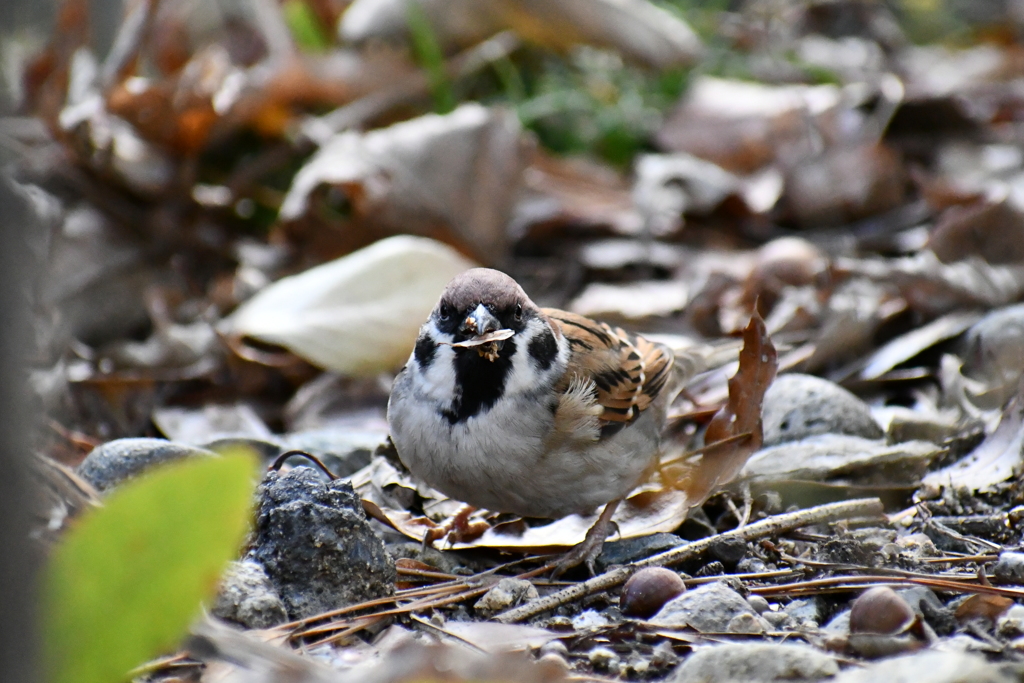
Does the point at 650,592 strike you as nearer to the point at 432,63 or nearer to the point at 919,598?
the point at 919,598

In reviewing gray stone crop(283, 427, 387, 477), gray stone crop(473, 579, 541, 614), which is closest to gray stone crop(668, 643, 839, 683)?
gray stone crop(473, 579, 541, 614)

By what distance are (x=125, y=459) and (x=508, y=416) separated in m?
1.08

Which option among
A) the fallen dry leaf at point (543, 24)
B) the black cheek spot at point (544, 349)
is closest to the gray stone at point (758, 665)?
the black cheek spot at point (544, 349)

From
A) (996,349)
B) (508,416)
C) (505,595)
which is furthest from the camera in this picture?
(996,349)

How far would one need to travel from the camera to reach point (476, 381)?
3.38 meters

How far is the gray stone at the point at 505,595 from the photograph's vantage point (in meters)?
2.85

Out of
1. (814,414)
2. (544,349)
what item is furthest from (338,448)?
(814,414)

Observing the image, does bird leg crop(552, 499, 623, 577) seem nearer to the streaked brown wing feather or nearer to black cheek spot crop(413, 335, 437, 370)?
the streaked brown wing feather

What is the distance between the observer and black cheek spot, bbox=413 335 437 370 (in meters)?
3.45

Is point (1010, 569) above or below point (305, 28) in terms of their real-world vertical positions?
below

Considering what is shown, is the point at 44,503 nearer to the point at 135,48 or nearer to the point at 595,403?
the point at 595,403

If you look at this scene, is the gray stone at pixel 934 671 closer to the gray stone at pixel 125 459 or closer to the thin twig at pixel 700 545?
the thin twig at pixel 700 545

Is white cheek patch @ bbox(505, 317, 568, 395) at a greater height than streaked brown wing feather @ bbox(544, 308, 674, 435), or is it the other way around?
white cheek patch @ bbox(505, 317, 568, 395)

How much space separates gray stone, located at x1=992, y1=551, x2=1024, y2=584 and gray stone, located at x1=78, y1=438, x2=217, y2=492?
202cm
